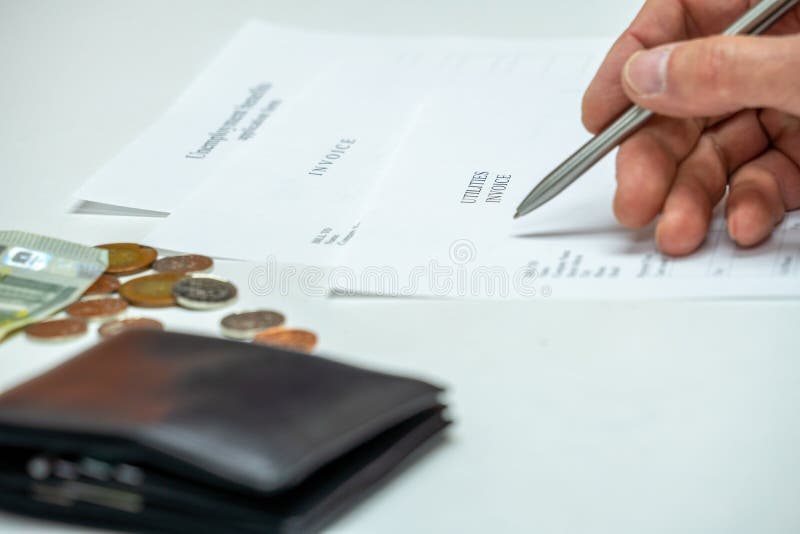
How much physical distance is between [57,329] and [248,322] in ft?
0.53

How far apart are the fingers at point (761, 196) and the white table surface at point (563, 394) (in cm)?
10

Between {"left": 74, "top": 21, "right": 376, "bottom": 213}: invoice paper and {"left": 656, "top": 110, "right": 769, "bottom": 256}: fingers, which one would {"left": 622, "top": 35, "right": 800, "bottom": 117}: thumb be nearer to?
{"left": 656, "top": 110, "right": 769, "bottom": 256}: fingers

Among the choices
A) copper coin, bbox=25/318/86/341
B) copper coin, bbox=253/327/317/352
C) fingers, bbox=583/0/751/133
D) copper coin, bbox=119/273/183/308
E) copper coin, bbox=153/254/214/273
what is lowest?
copper coin, bbox=253/327/317/352

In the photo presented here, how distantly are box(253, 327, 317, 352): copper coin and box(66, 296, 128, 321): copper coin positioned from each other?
14 centimetres

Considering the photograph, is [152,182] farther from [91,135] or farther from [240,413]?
[240,413]

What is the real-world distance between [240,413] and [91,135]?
2.93 feet

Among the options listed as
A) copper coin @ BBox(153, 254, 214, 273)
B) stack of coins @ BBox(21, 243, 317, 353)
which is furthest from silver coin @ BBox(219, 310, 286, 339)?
copper coin @ BBox(153, 254, 214, 273)

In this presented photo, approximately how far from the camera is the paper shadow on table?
129 cm

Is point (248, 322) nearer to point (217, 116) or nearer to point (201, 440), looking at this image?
point (201, 440)

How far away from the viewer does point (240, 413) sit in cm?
74

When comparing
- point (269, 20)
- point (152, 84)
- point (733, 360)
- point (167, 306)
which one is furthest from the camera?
point (269, 20)

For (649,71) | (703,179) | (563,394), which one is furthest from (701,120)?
(563,394)

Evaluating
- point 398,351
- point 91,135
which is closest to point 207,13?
point 91,135

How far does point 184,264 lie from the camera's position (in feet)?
3.77
